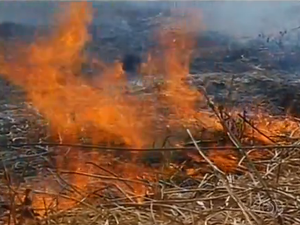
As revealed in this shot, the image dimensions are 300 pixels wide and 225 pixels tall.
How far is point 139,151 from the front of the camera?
1.79 m

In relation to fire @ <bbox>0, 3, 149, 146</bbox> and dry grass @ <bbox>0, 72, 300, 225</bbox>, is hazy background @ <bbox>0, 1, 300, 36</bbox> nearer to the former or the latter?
fire @ <bbox>0, 3, 149, 146</bbox>

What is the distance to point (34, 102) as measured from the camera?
247cm

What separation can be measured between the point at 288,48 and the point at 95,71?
3.55 ft

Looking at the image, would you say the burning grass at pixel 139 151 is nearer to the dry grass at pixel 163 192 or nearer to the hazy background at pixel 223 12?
the dry grass at pixel 163 192

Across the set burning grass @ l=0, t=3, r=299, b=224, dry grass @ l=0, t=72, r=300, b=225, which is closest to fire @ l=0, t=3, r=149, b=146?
burning grass @ l=0, t=3, r=299, b=224

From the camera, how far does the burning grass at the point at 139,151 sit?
4.25 ft

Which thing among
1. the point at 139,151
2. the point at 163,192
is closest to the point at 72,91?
the point at 139,151

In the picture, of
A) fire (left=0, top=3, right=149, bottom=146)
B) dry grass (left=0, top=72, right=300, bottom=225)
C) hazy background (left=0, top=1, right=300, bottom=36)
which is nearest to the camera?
dry grass (left=0, top=72, right=300, bottom=225)

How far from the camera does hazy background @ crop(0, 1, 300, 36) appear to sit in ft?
9.96

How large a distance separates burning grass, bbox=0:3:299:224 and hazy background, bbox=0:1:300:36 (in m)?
0.12

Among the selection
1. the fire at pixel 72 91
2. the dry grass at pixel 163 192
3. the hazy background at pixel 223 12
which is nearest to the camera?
the dry grass at pixel 163 192

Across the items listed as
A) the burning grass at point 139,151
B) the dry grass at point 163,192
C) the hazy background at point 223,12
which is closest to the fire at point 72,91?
the burning grass at point 139,151

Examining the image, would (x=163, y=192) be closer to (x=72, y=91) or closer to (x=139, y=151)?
(x=139, y=151)

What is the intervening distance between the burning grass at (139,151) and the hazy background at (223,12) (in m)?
0.12
